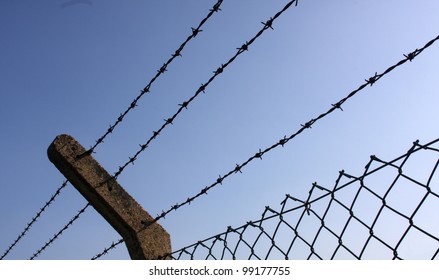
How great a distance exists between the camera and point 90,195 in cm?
310

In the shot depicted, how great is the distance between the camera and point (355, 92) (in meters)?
1.92

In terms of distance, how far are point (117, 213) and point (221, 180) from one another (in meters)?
0.85

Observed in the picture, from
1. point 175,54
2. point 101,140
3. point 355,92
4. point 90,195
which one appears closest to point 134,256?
point 90,195

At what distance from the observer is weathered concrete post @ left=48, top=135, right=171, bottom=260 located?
3021 millimetres

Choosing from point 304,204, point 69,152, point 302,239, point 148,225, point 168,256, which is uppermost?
point 69,152

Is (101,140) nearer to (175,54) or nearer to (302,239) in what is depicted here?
(175,54)

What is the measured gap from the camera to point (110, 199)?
3.04 m

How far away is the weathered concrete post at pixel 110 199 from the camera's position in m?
3.02
